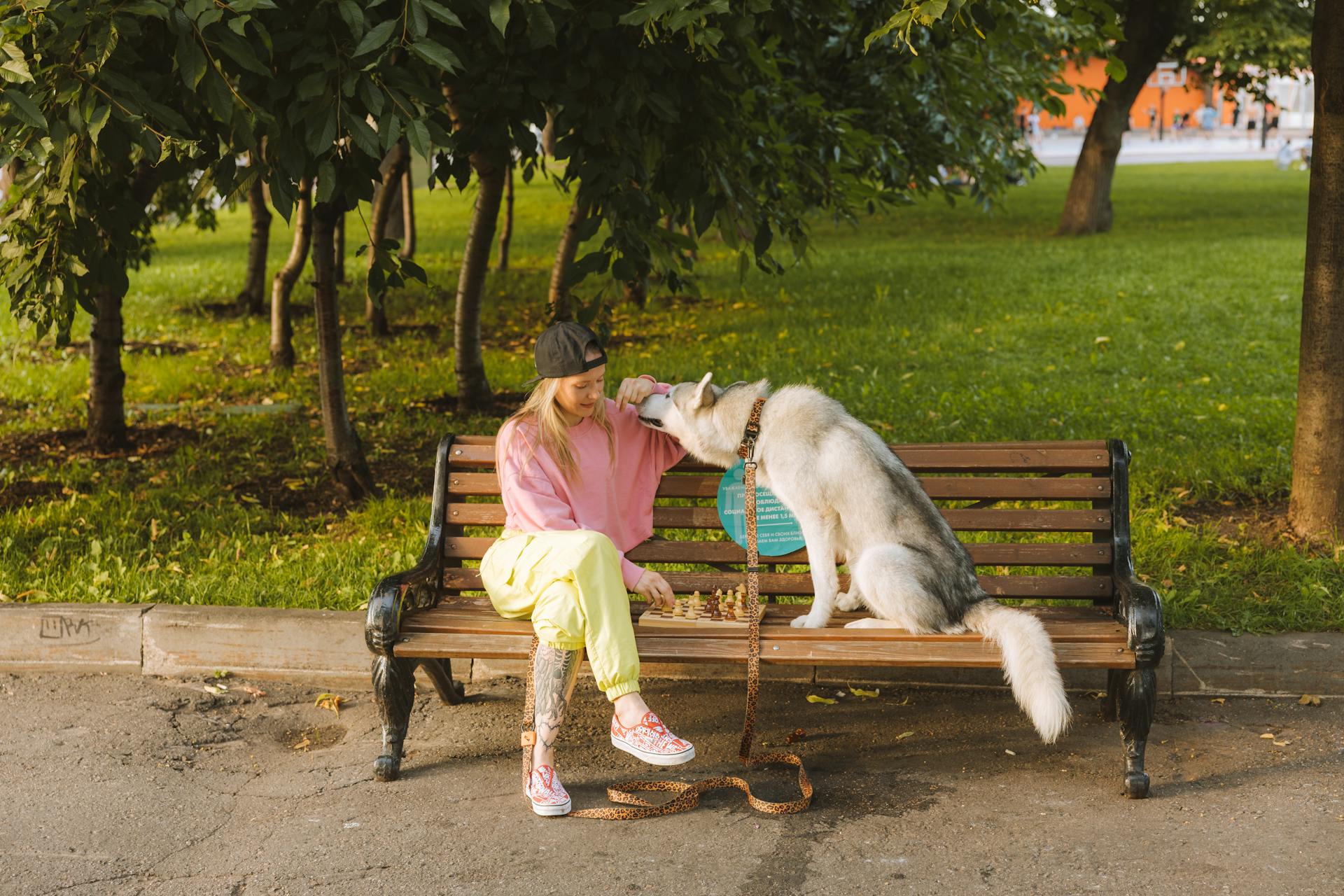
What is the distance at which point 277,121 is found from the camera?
4609 mm

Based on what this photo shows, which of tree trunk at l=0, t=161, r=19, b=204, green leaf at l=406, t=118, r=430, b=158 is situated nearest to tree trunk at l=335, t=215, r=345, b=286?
tree trunk at l=0, t=161, r=19, b=204

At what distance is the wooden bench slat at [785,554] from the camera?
456 centimetres

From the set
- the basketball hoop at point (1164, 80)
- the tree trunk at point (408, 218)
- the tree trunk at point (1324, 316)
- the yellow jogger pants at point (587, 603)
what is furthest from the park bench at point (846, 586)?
the basketball hoop at point (1164, 80)

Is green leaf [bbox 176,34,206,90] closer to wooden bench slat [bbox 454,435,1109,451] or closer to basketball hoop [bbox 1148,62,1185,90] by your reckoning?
wooden bench slat [bbox 454,435,1109,451]

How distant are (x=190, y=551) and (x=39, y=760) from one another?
74.1 inches

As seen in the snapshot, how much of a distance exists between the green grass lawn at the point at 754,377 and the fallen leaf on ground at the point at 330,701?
18.7 inches

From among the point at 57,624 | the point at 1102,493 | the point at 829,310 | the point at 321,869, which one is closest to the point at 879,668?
the point at 1102,493

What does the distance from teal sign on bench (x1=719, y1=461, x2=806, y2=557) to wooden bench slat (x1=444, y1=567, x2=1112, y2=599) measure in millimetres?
125

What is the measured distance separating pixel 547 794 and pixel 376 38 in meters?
2.43

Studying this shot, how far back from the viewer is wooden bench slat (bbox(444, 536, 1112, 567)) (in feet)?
15.0

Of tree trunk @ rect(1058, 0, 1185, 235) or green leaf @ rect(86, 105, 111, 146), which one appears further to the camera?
tree trunk @ rect(1058, 0, 1185, 235)

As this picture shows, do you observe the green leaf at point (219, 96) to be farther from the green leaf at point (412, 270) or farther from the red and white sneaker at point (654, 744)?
the red and white sneaker at point (654, 744)

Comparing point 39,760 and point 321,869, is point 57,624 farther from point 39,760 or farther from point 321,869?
point 321,869

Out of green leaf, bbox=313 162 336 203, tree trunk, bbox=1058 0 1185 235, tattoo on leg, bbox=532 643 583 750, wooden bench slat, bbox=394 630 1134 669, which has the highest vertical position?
tree trunk, bbox=1058 0 1185 235
